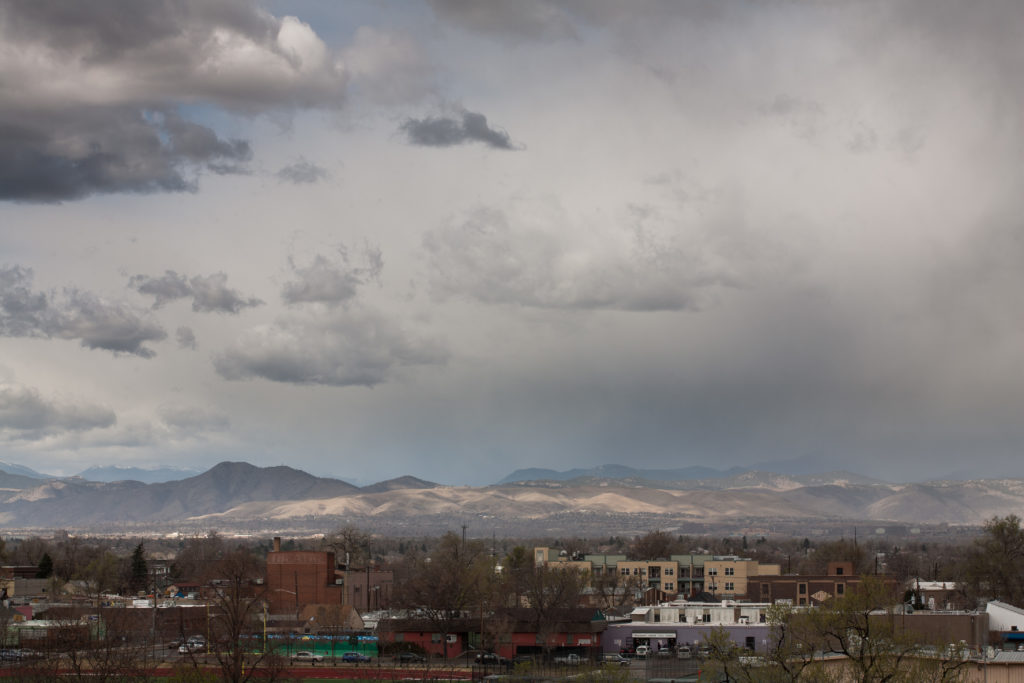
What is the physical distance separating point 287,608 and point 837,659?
89.7 m

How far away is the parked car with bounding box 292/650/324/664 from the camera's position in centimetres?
10400

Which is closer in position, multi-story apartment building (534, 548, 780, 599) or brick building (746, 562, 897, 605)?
brick building (746, 562, 897, 605)

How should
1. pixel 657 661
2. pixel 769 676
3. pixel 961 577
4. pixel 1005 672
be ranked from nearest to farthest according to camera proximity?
pixel 769 676 < pixel 1005 672 < pixel 657 661 < pixel 961 577

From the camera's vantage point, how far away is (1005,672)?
59719 millimetres

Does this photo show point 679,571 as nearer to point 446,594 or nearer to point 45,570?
point 446,594

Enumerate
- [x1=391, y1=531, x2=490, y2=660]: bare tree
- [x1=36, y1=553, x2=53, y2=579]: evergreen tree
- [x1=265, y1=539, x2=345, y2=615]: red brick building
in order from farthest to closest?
[x1=36, y1=553, x2=53, y2=579]: evergreen tree < [x1=265, y1=539, x2=345, y2=615]: red brick building < [x1=391, y1=531, x2=490, y2=660]: bare tree

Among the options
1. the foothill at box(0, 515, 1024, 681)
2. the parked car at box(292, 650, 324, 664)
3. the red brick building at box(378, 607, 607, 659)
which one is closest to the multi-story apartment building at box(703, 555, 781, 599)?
the foothill at box(0, 515, 1024, 681)

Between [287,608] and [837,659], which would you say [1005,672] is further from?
[287,608]

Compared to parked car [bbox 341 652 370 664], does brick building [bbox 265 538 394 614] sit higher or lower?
higher

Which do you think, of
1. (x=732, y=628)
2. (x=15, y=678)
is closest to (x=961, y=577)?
(x=732, y=628)

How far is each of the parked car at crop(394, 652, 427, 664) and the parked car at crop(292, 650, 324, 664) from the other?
7.00 m

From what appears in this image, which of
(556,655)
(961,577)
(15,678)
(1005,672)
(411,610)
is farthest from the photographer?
(961,577)

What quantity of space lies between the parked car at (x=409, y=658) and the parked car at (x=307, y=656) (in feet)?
23.0

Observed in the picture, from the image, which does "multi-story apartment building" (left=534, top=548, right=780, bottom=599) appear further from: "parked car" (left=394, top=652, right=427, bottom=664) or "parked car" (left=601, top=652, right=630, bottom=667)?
"parked car" (left=394, top=652, right=427, bottom=664)
